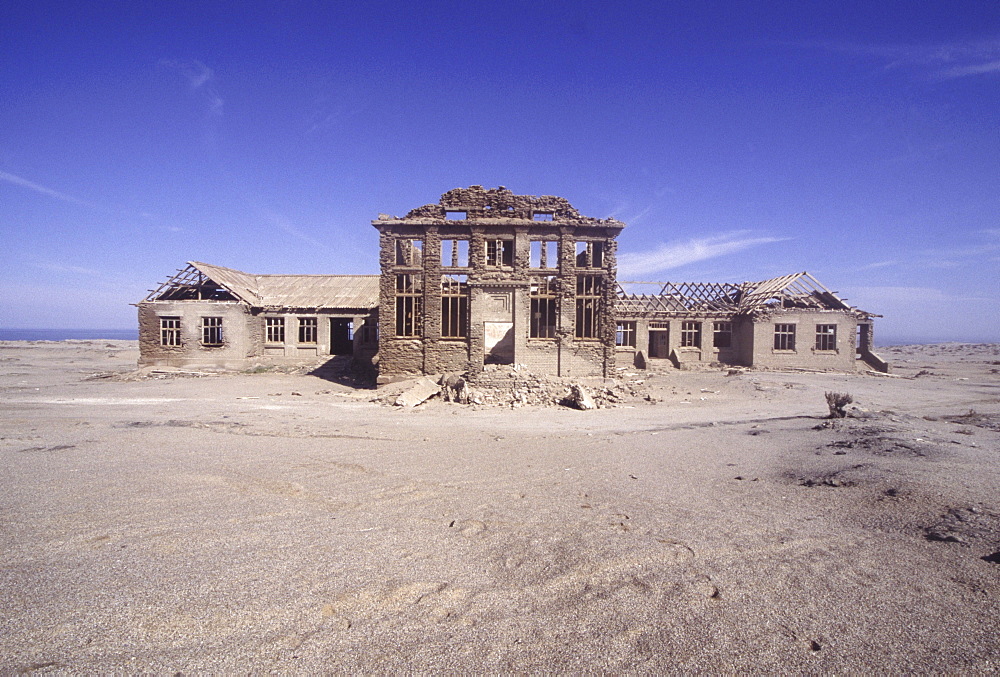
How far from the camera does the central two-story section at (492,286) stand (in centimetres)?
2102

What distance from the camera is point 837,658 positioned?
306cm

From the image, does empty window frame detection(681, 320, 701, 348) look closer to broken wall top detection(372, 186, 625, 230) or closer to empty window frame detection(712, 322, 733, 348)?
empty window frame detection(712, 322, 733, 348)

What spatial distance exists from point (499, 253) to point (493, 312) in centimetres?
282

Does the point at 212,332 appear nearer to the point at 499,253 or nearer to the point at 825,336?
the point at 499,253

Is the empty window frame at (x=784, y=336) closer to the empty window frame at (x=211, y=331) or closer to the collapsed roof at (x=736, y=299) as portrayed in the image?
the collapsed roof at (x=736, y=299)

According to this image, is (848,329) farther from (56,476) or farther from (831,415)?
(56,476)

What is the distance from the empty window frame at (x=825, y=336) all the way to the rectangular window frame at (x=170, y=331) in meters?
41.0

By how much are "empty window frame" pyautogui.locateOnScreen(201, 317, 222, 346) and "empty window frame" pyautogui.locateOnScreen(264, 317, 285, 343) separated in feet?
8.20

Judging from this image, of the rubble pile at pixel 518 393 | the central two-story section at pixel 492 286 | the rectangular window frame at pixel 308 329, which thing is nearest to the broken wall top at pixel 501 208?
the central two-story section at pixel 492 286

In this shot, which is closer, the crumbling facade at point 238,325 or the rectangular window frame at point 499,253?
the rectangular window frame at point 499,253

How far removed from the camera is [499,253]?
21422mm

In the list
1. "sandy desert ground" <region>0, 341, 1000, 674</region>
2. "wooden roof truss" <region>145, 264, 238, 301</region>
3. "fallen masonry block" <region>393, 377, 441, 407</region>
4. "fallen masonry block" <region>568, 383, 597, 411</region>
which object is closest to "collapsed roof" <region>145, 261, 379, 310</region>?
"wooden roof truss" <region>145, 264, 238, 301</region>

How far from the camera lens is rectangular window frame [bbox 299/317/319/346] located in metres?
28.9

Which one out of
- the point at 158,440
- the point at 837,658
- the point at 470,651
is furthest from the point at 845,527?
the point at 158,440
